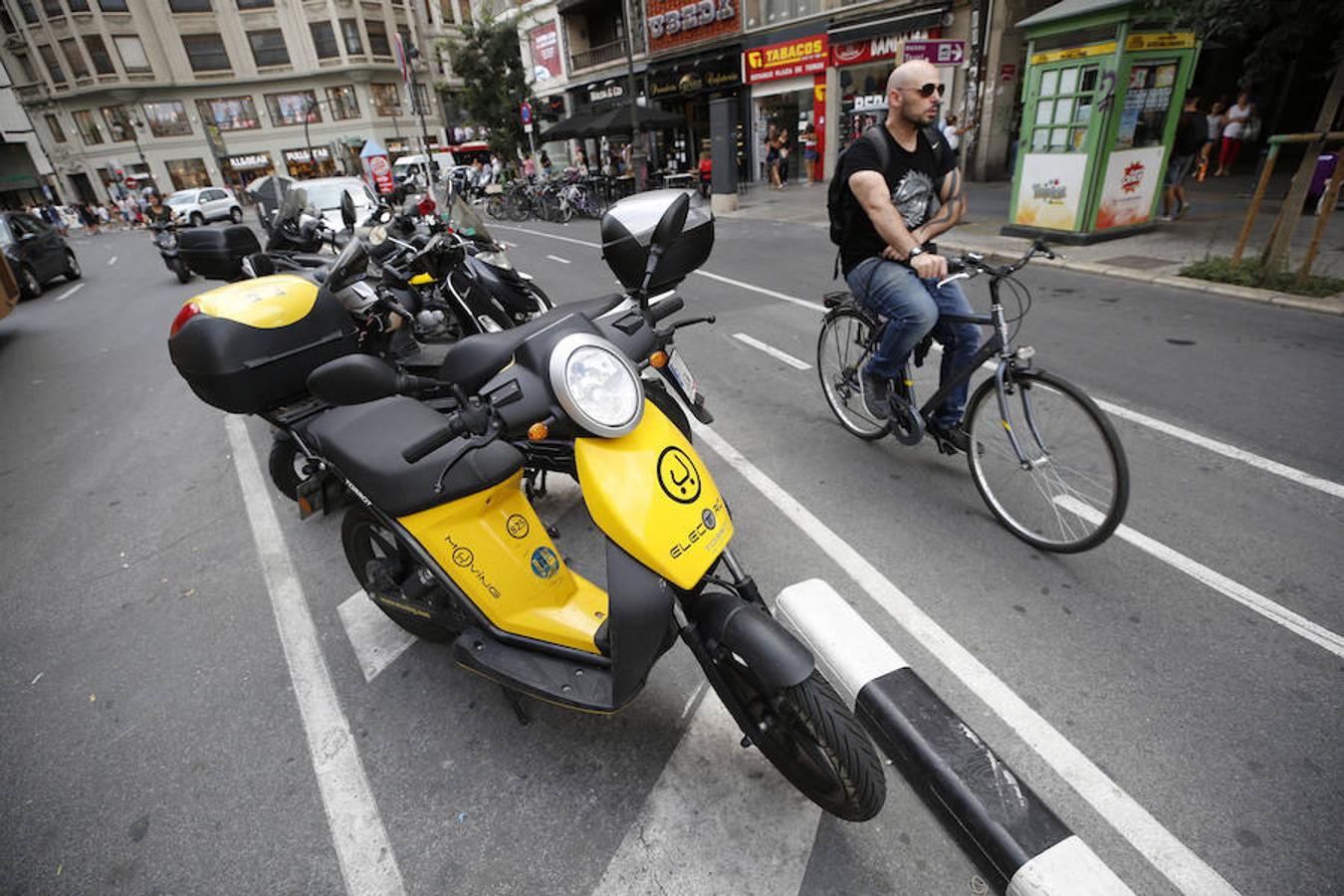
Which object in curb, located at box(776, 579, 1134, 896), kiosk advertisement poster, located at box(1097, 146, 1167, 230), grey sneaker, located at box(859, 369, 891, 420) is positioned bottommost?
curb, located at box(776, 579, 1134, 896)

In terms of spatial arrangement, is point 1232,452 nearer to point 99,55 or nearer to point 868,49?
point 868,49

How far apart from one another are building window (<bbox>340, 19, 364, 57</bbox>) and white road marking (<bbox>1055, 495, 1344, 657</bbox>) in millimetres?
61242

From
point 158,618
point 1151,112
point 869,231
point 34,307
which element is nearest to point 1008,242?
point 1151,112

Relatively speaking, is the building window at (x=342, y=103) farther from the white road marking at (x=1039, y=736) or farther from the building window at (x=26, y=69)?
the white road marking at (x=1039, y=736)

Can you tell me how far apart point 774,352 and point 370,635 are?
14.0 feet

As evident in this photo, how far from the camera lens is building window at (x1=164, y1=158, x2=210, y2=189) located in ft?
158

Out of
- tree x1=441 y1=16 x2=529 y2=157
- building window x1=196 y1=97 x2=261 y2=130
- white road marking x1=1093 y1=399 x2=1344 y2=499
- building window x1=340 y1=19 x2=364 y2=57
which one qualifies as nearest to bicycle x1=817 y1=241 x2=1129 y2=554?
white road marking x1=1093 y1=399 x2=1344 y2=499

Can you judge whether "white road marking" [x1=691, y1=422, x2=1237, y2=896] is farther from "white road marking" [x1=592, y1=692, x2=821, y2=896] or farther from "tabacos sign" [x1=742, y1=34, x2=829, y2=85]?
"tabacos sign" [x1=742, y1=34, x2=829, y2=85]

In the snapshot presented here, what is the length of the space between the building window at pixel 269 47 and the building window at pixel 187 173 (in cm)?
902

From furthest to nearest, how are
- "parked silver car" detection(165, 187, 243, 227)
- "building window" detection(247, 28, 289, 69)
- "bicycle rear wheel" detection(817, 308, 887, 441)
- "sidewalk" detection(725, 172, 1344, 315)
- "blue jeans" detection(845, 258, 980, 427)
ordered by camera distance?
1. "building window" detection(247, 28, 289, 69)
2. "parked silver car" detection(165, 187, 243, 227)
3. "sidewalk" detection(725, 172, 1344, 315)
4. "bicycle rear wheel" detection(817, 308, 887, 441)
5. "blue jeans" detection(845, 258, 980, 427)

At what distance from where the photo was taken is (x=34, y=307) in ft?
40.5

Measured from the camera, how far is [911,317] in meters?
3.31

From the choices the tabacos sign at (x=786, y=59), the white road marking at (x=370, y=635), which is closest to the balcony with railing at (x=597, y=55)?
the tabacos sign at (x=786, y=59)

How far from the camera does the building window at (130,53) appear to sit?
45438 mm
